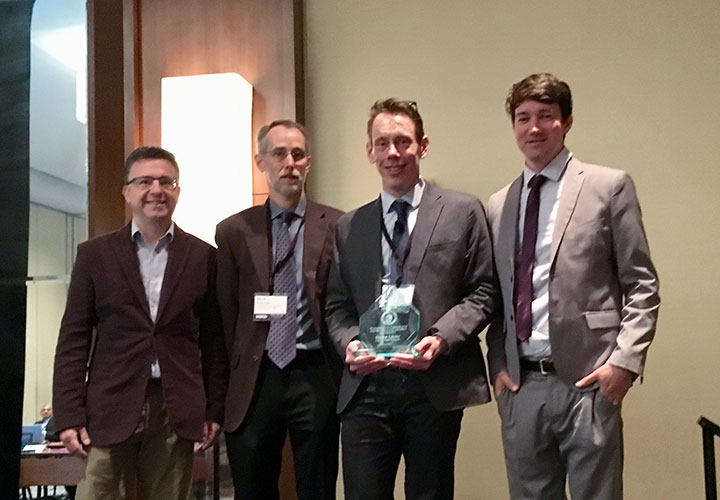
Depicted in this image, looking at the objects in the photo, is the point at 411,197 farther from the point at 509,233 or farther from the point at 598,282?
the point at 598,282

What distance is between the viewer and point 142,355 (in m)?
2.55

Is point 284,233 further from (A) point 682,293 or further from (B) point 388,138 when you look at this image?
(A) point 682,293

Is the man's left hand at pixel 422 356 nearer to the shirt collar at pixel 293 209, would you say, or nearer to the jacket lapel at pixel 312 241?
the jacket lapel at pixel 312 241

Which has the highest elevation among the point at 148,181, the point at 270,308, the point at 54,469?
the point at 148,181

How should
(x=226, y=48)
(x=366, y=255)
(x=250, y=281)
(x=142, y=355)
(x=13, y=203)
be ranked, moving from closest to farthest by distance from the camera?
(x=366, y=255) → (x=142, y=355) → (x=250, y=281) → (x=226, y=48) → (x=13, y=203)

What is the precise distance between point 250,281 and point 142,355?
0.43 meters

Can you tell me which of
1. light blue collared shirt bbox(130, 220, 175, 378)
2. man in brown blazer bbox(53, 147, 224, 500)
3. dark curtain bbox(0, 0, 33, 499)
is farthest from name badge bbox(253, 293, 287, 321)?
dark curtain bbox(0, 0, 33, 499)

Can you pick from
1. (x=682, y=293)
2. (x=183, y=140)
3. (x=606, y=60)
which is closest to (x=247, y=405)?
(x=183, y=140)

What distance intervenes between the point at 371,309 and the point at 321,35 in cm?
207

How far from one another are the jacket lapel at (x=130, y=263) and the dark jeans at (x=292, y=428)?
46 cm

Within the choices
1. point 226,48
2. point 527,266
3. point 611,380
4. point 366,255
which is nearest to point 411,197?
point 366,255

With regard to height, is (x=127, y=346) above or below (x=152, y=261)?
below

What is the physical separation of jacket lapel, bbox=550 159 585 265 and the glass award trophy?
44 centimetres

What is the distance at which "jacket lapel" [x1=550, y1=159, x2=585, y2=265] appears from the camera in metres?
2.24
